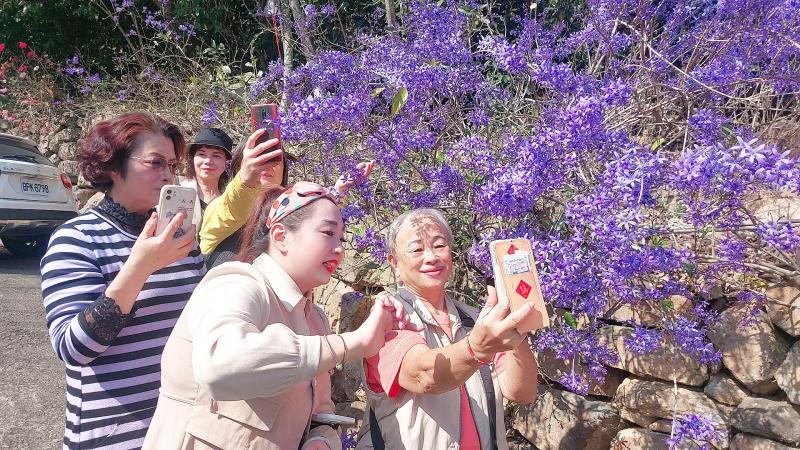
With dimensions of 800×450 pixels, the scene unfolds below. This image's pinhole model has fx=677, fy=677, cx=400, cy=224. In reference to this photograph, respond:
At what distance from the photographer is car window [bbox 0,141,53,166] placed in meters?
7.62

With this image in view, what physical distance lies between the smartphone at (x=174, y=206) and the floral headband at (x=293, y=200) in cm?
24

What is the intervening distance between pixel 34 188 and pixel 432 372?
24.2 feet

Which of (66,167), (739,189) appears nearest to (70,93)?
(66,167)

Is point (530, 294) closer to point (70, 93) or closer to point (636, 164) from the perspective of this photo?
point (636, 164)

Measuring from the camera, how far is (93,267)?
1838mm

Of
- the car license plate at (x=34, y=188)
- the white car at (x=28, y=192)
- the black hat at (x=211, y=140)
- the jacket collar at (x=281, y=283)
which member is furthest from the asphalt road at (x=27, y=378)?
the jacket collar at (x=281, y=283)

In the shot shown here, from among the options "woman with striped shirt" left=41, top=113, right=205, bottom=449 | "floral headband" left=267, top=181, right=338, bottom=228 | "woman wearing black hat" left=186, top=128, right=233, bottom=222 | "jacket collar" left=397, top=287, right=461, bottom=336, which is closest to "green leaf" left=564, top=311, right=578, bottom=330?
"jacket collar" left=397, top=287, right=461, bottom=336

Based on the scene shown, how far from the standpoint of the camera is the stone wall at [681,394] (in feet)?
9.16

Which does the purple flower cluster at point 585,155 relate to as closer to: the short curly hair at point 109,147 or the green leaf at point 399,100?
Result: the green leaf at point 399,100

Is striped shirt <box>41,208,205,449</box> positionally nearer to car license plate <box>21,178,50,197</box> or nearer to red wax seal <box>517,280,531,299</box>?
red wax seal <box>517,280,531,299</box>

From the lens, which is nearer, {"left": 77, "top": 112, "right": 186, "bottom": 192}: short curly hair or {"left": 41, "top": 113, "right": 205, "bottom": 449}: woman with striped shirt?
{"left": 41, "top": 113, "right": 205, "bottom": 449}: woman with striped shirt

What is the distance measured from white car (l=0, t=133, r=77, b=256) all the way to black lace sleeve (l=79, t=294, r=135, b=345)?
677 cm

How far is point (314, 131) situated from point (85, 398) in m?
1.22

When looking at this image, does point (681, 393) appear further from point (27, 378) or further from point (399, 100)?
point (27, 378)
